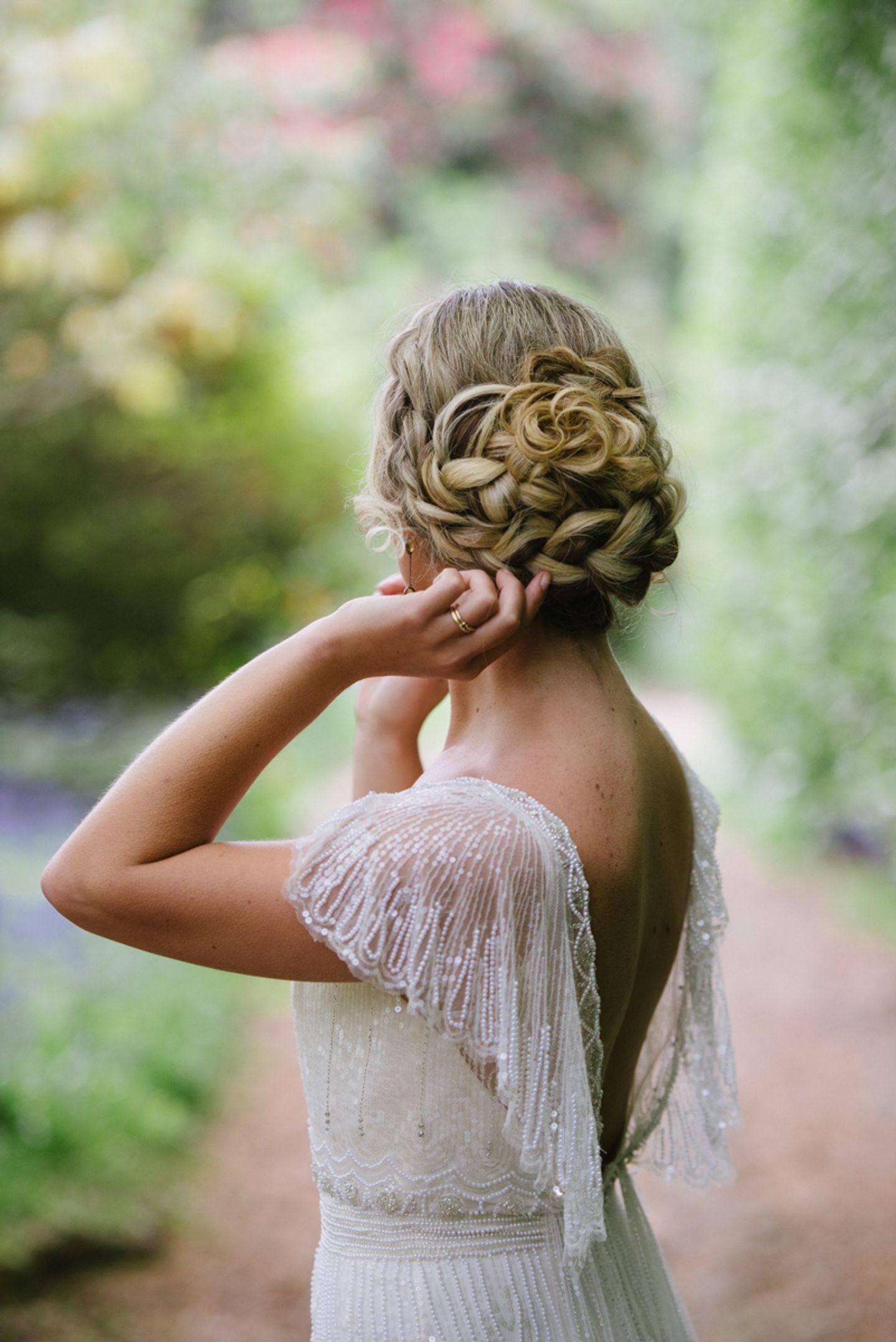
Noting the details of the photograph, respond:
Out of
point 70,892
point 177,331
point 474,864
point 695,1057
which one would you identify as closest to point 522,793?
point 474,864

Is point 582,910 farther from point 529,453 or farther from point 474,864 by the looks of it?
point 529,453

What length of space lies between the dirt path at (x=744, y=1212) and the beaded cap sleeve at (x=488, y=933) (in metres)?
2.53

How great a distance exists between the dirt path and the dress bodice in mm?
2359

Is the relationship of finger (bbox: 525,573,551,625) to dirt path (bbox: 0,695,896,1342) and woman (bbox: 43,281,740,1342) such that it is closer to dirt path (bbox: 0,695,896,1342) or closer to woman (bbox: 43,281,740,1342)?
woman (bbox: 43,281,740,1342)

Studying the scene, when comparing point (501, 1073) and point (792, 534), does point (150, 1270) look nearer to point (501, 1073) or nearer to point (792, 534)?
point (501, 1073)

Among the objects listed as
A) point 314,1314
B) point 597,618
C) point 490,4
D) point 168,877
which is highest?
point 490,4

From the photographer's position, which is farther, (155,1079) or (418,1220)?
(155,1079)

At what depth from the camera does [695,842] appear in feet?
5.87

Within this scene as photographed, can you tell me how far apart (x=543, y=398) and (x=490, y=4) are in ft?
43.7

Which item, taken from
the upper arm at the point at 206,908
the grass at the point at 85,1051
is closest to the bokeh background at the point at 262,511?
the grass at the point at 85,1051

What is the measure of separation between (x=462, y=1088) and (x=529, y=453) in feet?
2.55

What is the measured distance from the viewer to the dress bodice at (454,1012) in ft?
4.28

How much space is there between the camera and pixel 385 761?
1928 mm

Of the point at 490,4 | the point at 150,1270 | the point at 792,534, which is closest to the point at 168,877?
the point at 150,1270
